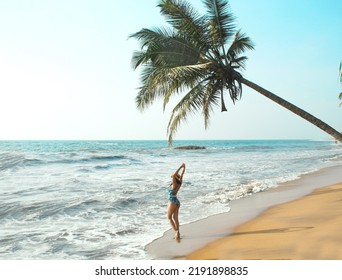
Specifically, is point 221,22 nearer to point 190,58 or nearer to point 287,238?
point 190,58

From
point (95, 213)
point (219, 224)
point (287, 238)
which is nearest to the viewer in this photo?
point (287, 238)

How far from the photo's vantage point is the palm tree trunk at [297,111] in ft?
25.1

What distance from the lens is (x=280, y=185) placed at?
1348cm

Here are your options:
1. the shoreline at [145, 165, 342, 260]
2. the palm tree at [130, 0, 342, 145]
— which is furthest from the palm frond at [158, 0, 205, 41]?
the shoreline at [145, 165, 342, 260]

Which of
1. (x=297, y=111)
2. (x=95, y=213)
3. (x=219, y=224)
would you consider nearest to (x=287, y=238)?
(x=219, y=224)

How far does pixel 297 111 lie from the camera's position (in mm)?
7992

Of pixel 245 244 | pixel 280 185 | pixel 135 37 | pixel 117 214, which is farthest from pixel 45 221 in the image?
pixel 280 185

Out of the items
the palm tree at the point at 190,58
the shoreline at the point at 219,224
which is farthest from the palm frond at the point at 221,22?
the shoreline at the point at 219,224

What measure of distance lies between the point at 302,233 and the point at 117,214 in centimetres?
513

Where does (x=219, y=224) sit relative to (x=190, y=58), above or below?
below

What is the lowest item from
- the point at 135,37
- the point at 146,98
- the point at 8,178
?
the point at 8,178

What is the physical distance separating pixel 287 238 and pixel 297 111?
3492 millimetres

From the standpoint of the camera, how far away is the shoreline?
19.7 feet
